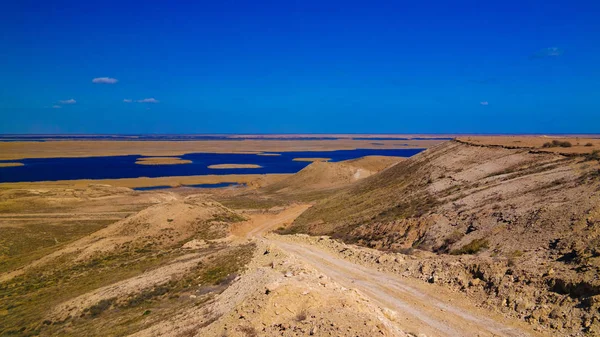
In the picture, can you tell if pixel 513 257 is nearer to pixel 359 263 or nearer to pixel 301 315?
pixel 359 263

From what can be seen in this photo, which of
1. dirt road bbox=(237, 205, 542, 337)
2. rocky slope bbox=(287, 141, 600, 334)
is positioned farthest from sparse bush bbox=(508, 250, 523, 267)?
dirt road bbox=(237, 205, 542, 337)

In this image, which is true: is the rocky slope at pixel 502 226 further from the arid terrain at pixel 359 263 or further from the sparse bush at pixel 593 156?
the sparse bush at pixel 593 156

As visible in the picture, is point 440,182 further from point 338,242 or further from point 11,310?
point 11,310

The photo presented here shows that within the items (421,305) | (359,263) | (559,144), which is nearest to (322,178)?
(559,144)

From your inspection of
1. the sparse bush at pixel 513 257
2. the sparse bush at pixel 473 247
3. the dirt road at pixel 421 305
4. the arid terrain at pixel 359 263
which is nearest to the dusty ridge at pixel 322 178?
the arid terrain at pixel 359 263

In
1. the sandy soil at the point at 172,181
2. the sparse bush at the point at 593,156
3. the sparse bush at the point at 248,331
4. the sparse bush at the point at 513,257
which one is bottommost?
the sandy soil at the point at 172,181

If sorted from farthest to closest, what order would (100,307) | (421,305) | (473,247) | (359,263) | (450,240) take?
(450,240)
(359,263)
(100,307)
(473,247)
(421,305)
